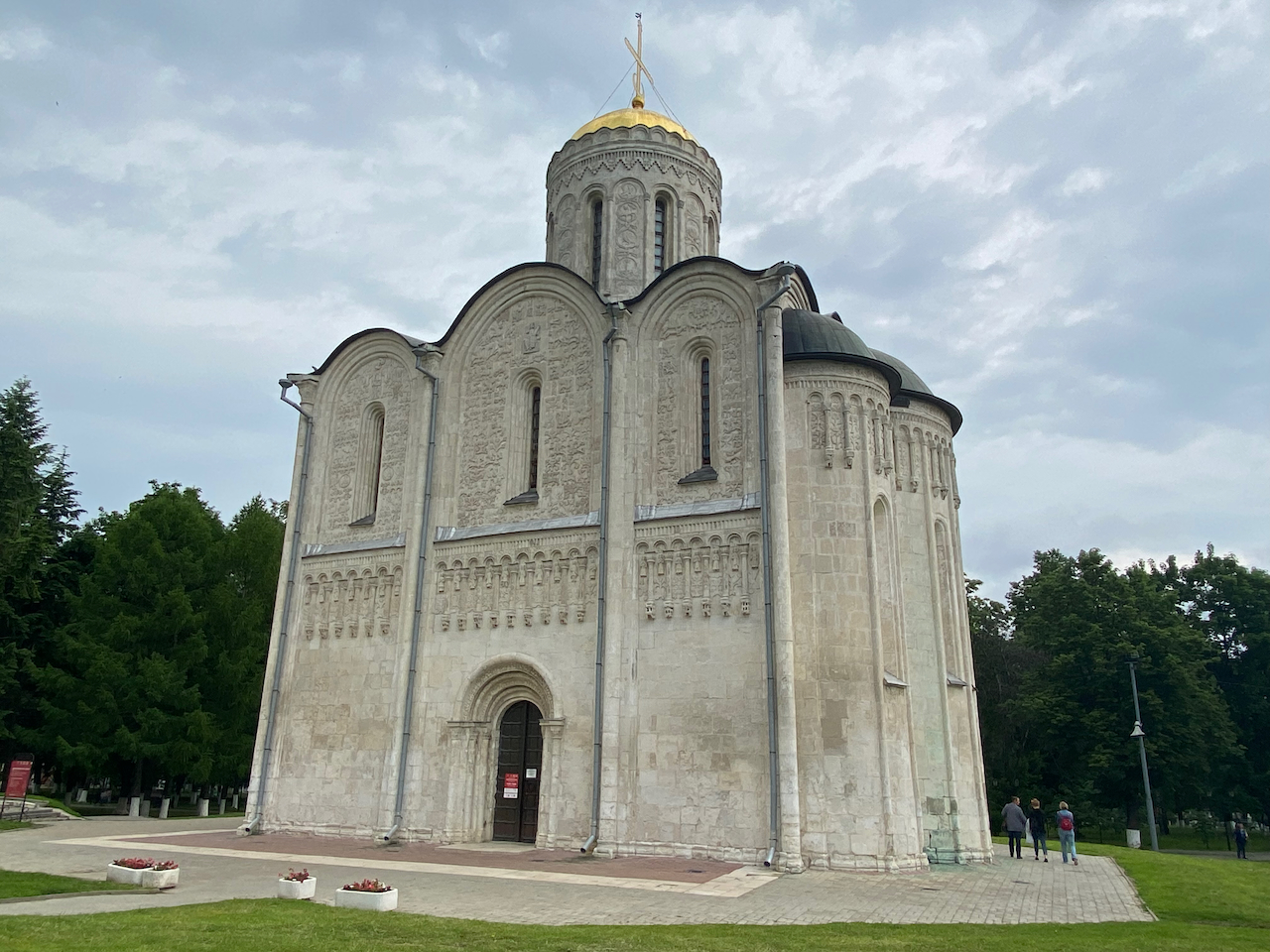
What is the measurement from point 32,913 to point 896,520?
14.5 metres

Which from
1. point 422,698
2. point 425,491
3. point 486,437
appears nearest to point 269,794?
point 422,698

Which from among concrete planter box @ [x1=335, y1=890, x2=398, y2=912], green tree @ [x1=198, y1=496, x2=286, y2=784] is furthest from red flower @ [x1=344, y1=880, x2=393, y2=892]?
green tree @ [x1=198, y1=496, x2=286, y2=784]

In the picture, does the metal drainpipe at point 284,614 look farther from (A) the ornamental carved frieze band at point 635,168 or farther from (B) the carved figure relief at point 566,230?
(A) the ornamental carved frieze band at point 635,168

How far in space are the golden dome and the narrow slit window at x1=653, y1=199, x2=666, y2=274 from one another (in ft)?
6.46

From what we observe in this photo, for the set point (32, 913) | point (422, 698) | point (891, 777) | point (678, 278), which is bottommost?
point (32, 913)

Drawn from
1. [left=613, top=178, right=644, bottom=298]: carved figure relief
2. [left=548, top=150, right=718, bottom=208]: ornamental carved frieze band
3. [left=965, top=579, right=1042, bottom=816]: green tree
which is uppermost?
[left=548, top=150, right=718, bottom=208]: ornamental carved frieze band

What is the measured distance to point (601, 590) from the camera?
1673cm

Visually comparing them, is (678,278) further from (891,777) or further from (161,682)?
(161,682)

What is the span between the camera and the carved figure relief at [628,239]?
21.8 meters

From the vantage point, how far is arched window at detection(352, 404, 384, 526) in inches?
811

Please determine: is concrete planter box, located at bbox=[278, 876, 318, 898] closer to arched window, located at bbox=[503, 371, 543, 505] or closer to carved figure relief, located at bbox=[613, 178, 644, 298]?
arched window, located at bbox=[503, 371, 543, 505]

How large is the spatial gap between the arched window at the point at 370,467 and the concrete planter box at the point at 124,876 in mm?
9620

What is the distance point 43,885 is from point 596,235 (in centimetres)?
1714

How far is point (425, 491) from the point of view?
63.6ft
